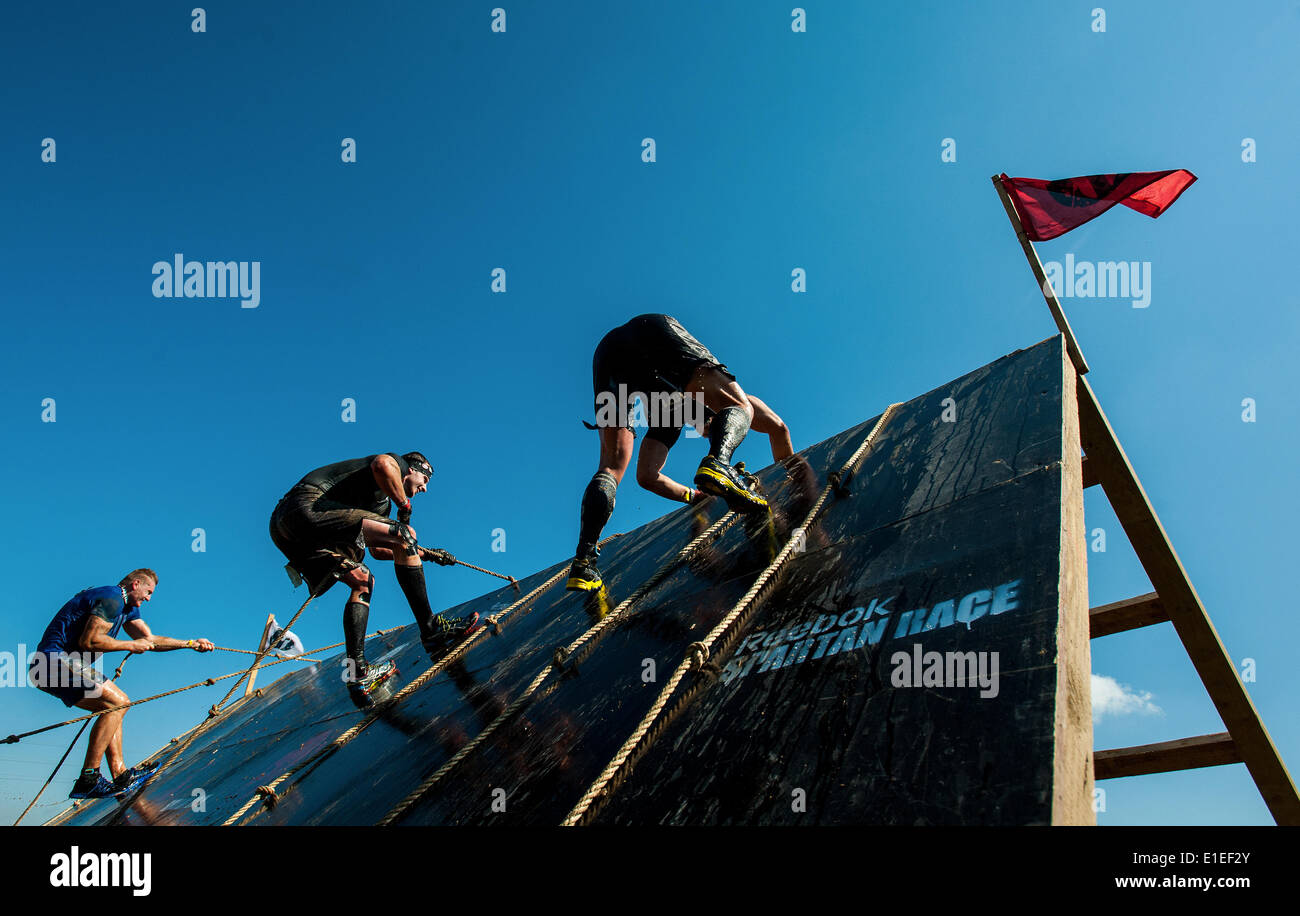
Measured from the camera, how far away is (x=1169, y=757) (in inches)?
111

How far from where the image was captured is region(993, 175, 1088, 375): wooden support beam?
3453 millimetres

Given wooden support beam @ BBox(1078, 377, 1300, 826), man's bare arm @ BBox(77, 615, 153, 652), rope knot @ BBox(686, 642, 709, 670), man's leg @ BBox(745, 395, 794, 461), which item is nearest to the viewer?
rope knot @ BBox(686, 642, 709, 670)

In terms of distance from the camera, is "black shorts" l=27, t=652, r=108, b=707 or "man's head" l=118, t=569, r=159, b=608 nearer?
"black shorts" l=27, t=652, r=108, b=707

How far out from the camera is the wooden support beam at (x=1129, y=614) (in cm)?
286

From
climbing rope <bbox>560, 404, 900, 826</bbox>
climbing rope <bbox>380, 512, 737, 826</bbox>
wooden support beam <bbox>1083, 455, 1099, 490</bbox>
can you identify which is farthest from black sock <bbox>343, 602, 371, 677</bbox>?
wooden support beam <bbox>1083, 455, 1099, 490</bbox>

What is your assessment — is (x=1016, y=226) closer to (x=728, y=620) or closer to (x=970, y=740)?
(x=728, y=620)

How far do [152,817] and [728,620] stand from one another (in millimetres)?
3773

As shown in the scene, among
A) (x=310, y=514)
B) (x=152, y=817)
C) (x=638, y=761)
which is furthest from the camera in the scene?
(x=310, y=514)

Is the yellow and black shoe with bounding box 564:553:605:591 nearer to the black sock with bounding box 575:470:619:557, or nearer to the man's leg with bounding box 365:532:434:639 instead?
the black sock with bounding box 575:470:619:557

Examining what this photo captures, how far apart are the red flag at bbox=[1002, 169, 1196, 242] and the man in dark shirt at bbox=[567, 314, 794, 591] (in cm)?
287
